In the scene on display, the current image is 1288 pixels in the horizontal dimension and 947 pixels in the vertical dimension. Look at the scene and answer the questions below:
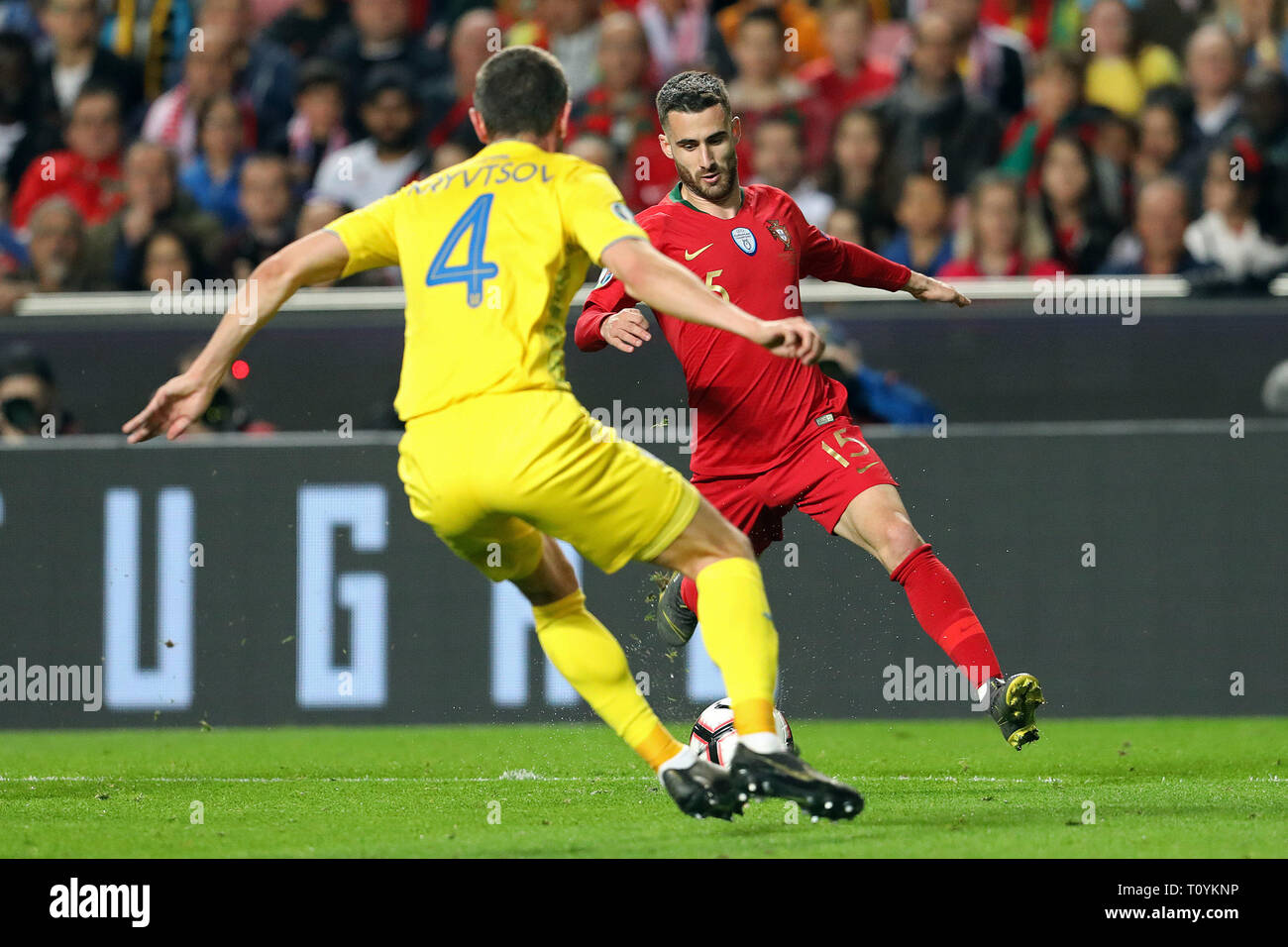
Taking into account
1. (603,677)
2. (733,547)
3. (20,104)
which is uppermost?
(20,104)

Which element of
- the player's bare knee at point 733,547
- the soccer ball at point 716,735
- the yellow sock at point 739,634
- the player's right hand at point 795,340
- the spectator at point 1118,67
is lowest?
the soccer ball at point 716,735

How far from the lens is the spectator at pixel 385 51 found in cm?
1139

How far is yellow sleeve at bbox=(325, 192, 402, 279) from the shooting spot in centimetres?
471

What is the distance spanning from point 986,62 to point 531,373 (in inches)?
273

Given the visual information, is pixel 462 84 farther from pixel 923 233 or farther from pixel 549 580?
pixel 549 580

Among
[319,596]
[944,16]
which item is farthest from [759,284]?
[944,16]

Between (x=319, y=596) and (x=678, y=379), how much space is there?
73.0 inches

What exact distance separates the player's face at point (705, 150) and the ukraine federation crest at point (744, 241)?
0.40 feet

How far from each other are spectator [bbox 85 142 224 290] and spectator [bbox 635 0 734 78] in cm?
275

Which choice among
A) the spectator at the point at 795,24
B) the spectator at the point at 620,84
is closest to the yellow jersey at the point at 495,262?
the spectator at the point at 620,84

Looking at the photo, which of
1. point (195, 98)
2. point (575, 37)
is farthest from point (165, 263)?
point (575, 37)

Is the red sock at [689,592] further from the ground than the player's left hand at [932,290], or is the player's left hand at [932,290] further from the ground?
the player's left hand at [932,290]

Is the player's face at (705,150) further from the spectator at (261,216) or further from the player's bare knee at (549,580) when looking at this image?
the spectator at (261,216)

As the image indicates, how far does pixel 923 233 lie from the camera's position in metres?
9.81
